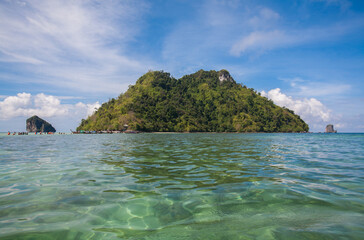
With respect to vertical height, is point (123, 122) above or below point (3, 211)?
above

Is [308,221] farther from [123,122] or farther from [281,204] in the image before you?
[123,122]

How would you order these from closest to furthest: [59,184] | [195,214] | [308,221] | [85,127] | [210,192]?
[308,221]
[195,214]
[210,192]
[59,184]
[85,127]

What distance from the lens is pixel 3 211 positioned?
543 cm

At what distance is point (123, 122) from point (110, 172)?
6110 inches

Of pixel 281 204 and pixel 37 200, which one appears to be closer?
pixel 281 204

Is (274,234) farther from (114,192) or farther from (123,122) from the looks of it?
(123,122)

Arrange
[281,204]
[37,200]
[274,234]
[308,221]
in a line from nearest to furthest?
[274,234], [308,221], [281,204], [37,200]

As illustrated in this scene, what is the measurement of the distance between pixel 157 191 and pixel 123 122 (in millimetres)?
159283

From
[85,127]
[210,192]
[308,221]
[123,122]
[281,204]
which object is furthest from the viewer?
[85,127]

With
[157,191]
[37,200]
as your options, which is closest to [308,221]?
[157,191]

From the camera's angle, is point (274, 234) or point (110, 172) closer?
point (274, 234)

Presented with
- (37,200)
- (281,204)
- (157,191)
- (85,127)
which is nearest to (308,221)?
(281,204)

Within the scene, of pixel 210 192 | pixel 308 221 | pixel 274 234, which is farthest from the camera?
pixel 210 192

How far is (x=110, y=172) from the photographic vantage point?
10.6m
